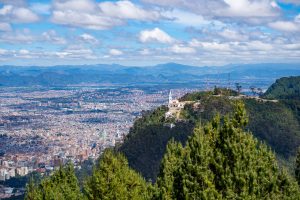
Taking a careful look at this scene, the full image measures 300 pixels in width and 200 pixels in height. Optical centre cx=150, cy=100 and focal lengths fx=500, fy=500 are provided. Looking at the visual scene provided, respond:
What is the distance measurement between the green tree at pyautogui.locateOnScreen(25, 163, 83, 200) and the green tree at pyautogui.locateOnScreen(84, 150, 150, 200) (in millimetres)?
1245

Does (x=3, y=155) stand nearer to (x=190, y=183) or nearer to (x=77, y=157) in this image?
(x=77, y=157)

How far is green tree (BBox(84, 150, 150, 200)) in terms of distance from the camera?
18.0 m

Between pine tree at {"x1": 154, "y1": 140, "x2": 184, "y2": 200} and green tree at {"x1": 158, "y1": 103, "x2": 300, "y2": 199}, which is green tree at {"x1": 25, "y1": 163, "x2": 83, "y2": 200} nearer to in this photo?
pine tree at {"x1": 154, "y1": 140, "x2": 184, "y2": 200}

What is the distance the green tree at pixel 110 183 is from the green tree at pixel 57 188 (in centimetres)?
125

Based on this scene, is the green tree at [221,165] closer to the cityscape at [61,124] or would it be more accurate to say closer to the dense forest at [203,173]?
the dense forest at [203,173]

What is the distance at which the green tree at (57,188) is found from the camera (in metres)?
19.3

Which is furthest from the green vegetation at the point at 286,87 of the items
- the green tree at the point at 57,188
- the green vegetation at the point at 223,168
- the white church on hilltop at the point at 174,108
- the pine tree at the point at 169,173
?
the green vegetation at the point at 223,168

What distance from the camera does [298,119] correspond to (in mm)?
78750

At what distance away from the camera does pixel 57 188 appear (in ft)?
67.8

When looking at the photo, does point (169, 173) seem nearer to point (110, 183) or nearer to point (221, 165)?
point (110, 183)

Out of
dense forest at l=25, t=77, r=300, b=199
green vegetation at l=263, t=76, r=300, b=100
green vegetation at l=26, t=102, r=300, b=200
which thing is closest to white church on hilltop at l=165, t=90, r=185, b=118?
green vegetation at l=263, t=76, r=300, b=100

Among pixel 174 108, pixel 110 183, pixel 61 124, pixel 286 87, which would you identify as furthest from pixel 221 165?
pixel 286 87

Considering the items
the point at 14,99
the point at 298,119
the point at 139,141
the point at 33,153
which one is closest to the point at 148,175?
the point at 139,141

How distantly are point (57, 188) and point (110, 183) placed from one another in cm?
351
